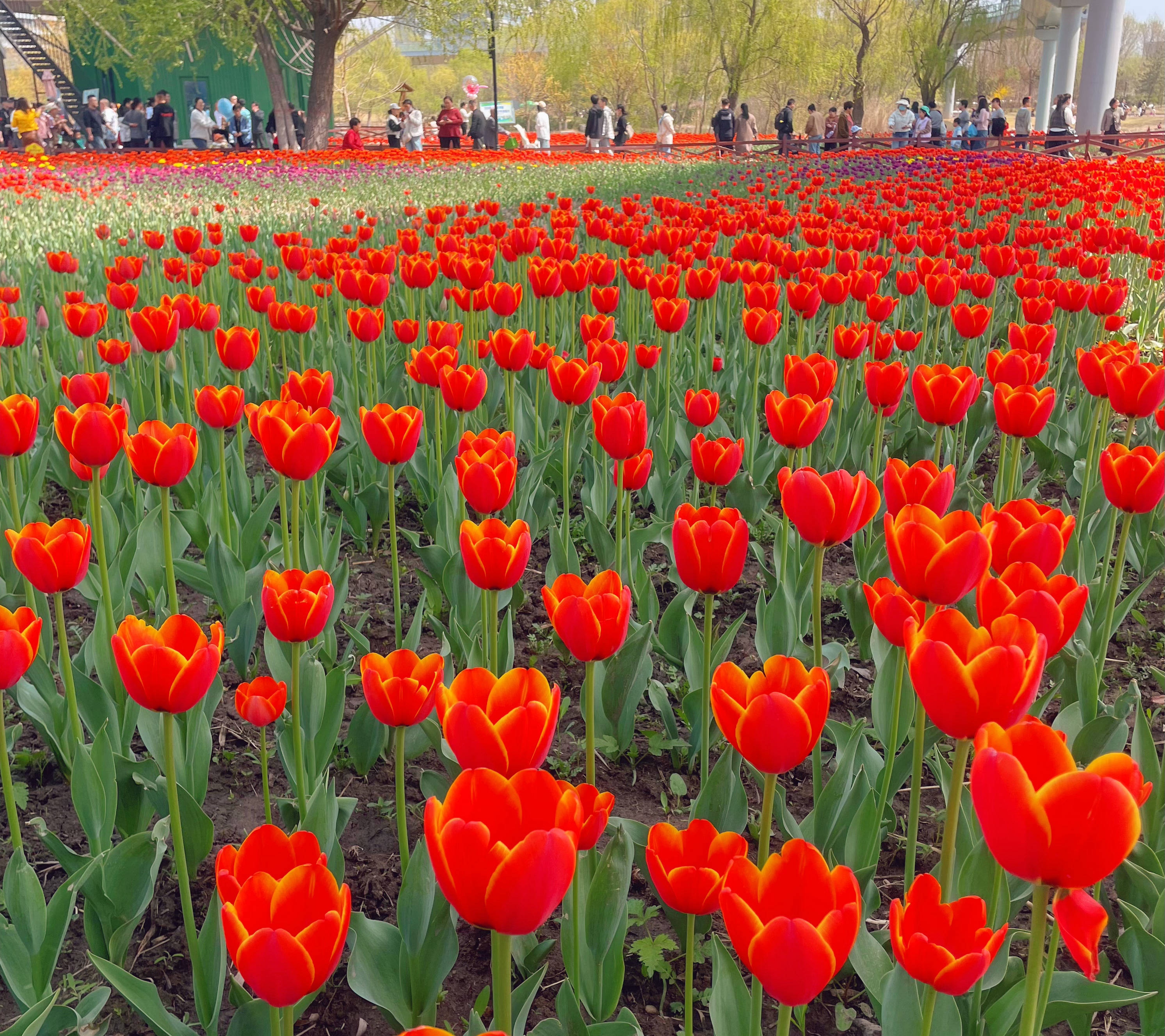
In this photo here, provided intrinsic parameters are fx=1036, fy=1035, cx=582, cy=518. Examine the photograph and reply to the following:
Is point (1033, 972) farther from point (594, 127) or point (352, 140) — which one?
point (594, 127)

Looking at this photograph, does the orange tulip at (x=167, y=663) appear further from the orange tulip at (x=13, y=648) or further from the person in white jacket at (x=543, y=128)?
the person in white jacket at (x=543, y=128)

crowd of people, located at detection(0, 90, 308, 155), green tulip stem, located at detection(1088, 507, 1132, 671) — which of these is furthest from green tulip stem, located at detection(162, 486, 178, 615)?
crowd of people, located at detection(0, 90, 308, 155)

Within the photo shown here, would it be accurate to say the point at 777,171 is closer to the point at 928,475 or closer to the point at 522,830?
the point at 928,475

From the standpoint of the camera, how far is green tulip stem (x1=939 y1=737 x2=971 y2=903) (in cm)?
110

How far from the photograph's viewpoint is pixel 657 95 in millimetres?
52531

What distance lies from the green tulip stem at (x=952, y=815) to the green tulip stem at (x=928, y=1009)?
0.73 ft

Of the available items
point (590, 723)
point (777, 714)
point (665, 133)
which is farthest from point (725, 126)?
point (777, 714)

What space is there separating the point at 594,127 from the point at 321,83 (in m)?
7.13

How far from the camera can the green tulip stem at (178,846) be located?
1279mm

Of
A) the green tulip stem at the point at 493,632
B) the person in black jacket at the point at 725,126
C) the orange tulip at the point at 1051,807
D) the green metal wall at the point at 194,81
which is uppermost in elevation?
the green metal wall at the point at 194,81

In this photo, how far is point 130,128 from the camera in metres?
24.8

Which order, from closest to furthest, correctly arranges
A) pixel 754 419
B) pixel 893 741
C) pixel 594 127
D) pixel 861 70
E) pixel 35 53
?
pixel 893 741 < pixel 754 419 < pixel 594 127 < pixel 35 53 < pixel 861 70

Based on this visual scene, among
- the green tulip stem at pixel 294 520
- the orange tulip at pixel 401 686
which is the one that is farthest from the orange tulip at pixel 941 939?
the green tulip stem at pixel 294 520

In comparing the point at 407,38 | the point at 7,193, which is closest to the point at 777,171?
the point at 7,193
